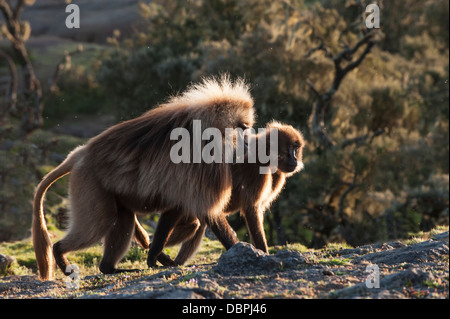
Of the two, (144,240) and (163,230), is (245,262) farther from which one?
(144,240)

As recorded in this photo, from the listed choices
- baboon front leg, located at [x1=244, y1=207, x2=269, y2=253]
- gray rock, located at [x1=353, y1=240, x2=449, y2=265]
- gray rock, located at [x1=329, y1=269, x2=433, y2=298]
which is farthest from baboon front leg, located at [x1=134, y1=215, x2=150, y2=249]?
gray rock, located at [x1=329, y1=269, x2=433, y2=298]

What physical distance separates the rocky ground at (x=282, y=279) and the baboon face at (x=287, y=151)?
1164 millimetres

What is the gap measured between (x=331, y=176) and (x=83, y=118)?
18.0 m

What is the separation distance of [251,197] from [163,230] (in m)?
1.06

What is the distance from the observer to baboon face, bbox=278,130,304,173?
7371mm

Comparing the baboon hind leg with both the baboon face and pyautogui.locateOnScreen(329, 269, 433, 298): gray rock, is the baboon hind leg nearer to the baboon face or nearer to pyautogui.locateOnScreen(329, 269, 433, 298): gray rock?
the baboon face

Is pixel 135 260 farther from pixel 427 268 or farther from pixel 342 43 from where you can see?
pixel 342 43

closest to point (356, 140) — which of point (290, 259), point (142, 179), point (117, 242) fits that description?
point (117, 242)

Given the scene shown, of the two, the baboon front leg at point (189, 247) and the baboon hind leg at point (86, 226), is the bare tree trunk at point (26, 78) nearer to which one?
the baboon front leg at point (189, 247)

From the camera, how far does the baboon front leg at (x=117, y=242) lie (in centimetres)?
693

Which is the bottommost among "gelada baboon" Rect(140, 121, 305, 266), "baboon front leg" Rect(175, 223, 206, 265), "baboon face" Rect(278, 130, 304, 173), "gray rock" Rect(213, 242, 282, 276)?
"gray rock" Rect(213, 242, 282, 276)

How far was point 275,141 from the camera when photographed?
741 centimetres

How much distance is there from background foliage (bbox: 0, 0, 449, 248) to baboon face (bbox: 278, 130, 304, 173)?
10.7 metres
